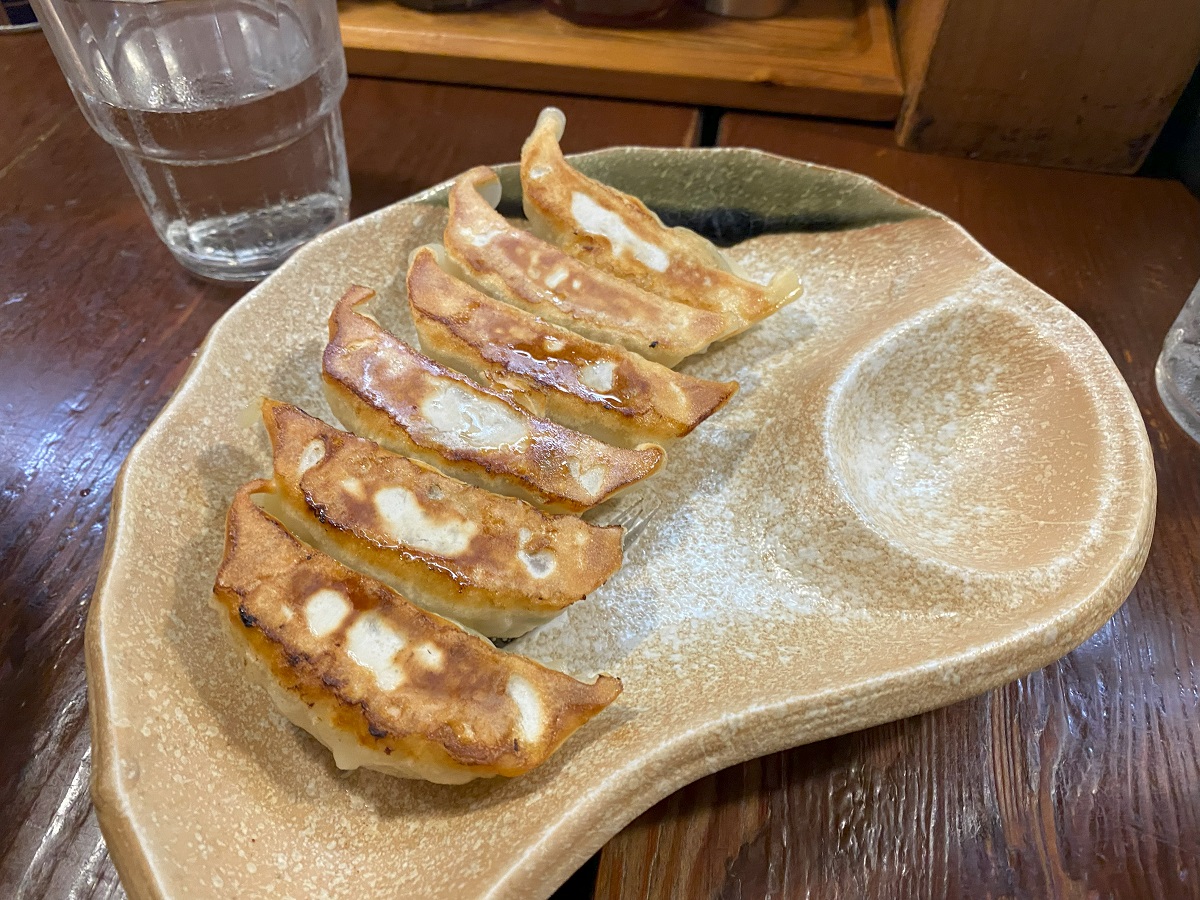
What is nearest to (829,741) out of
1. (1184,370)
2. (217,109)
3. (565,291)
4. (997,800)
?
(997,800)

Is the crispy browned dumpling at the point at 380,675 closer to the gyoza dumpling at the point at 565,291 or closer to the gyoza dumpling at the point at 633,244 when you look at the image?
the gyoza dumpling at the point at 565,291

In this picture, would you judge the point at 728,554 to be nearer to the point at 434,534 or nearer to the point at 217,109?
the point at 434,534

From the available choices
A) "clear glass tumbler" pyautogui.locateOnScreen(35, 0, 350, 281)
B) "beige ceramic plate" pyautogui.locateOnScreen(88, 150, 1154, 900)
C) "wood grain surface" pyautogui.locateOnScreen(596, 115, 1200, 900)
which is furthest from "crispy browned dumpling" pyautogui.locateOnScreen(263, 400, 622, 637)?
"clear glass tumbler" pyautogui.locateOnScreen(35, 0, 350, 281)

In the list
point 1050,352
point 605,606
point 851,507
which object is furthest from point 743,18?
point 605,606

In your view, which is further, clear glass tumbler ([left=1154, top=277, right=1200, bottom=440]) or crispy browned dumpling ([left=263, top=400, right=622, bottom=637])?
clear glass tumbler ([left=1154, top=277, right=1200, bottom=440])

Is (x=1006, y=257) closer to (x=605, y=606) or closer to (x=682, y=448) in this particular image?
(x=682, y=448)

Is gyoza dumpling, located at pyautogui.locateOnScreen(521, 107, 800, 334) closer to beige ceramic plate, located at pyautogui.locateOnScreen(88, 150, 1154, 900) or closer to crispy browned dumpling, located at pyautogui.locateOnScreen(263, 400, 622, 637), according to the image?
beige ceramic plate, located at pyautogui.locateOnScreen(88, 150, 1154, 900)

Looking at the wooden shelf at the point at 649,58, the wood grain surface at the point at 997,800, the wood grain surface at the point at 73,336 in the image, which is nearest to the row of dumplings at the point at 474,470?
the wood grain surface at the point at 997,800
